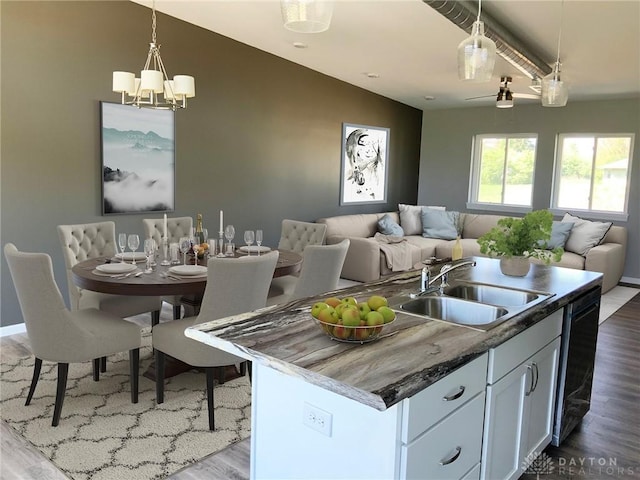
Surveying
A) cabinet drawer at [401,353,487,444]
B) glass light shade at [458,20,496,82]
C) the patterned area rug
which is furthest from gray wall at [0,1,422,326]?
cabinet drawer at [401,353,487,444]

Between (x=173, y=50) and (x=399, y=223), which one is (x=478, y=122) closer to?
(x=399, y=223)

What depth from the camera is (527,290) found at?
8.50ft

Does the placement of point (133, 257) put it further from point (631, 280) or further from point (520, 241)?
point (631, 280)

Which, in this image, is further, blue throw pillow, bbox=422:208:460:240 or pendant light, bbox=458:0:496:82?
blue throw pillow, bbox=422:208:460:240

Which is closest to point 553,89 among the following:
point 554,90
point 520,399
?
point 554,90

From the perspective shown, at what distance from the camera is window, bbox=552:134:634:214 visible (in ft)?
24.0

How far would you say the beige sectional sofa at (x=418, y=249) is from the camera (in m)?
6.33

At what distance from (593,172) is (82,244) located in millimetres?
6791

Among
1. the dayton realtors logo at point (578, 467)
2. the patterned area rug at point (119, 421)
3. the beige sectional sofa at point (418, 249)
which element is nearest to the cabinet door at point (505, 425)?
the dayton realtors logo at point (578, 467)

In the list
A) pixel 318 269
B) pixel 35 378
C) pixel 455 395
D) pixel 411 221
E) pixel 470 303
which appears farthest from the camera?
pixel 411 221

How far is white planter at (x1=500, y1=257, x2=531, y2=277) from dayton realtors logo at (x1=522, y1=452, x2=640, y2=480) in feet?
3.08

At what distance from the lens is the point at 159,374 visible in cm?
315

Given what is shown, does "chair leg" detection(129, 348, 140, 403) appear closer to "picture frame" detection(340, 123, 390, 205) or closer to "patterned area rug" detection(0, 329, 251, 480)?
"patterned area rug" detection(0, 329, 251, 480)

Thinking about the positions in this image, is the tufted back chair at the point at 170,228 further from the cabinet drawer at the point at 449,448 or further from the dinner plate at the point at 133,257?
the cabinet drawer at the point at 449,448
